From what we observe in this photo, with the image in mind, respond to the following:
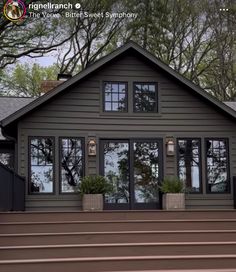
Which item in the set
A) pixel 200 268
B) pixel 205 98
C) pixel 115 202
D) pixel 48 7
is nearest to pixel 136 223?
pixel 200 268

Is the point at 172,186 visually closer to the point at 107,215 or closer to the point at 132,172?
the point at 132,172

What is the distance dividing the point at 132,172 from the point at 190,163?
139 cm

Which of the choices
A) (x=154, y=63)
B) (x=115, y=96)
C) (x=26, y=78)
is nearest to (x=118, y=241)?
(x=115, y=96)

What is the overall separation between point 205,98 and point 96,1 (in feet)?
42.4

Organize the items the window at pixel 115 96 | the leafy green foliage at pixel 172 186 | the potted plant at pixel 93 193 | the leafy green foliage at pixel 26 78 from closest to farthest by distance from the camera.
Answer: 1. the potted plant at pixel 93 193
2. the leafy green foliage at pixel 172 186
3. the window at pixel 115 96
4. the leafy green foliage at pixel 26 78

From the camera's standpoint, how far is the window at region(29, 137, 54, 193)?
409 inches

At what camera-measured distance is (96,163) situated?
10.6 m

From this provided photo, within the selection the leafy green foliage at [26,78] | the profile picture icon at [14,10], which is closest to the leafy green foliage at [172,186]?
the profile picture icon at [14,10]

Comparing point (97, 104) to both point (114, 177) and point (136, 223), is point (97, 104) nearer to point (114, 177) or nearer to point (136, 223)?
point (114, 177)

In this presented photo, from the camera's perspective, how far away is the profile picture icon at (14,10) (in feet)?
65.2

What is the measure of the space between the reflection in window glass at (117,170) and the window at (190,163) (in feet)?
4.15

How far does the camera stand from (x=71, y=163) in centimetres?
1057

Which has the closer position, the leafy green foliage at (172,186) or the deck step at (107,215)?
the deck step at (107,215)

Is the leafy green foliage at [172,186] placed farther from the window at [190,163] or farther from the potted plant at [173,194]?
the window at [190,163]
